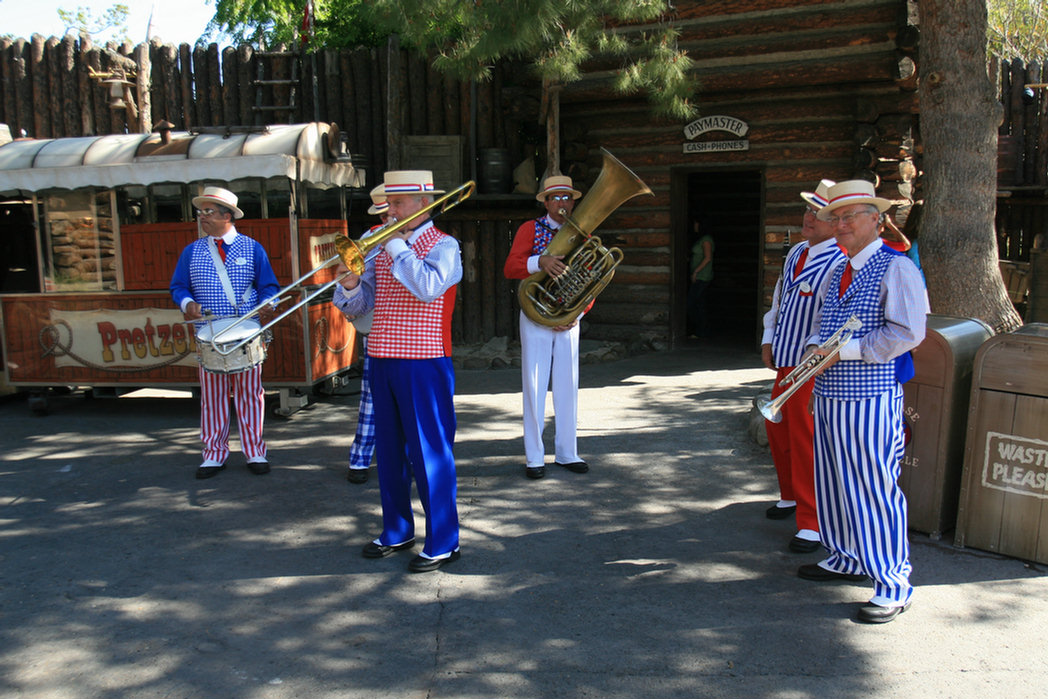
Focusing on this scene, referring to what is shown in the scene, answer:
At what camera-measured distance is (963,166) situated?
19.9 ft

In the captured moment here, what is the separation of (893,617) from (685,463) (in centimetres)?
252

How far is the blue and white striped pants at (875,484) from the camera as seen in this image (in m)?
3.79

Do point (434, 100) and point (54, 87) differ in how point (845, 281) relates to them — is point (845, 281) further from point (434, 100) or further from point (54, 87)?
point (54, 87)

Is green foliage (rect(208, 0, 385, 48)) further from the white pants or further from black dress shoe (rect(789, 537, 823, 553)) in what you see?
black dress shoe (rect(789, 537, 823, 553))

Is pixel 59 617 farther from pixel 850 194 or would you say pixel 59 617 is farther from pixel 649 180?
pixel 649 180

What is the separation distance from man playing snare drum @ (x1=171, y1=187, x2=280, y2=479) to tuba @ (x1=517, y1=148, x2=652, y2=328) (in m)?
2.12

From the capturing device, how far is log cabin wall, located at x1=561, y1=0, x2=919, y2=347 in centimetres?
917

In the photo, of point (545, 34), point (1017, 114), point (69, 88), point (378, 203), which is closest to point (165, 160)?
point (378, 203)

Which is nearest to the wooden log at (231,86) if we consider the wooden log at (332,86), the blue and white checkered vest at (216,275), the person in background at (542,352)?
the wooden log at (332,86)

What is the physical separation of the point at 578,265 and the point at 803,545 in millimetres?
2320

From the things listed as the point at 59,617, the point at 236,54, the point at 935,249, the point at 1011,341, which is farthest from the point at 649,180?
the point at 59,617

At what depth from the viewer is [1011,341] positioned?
14.1ft

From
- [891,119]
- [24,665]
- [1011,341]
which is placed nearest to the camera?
[24,665]

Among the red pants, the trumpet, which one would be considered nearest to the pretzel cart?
the red pants
